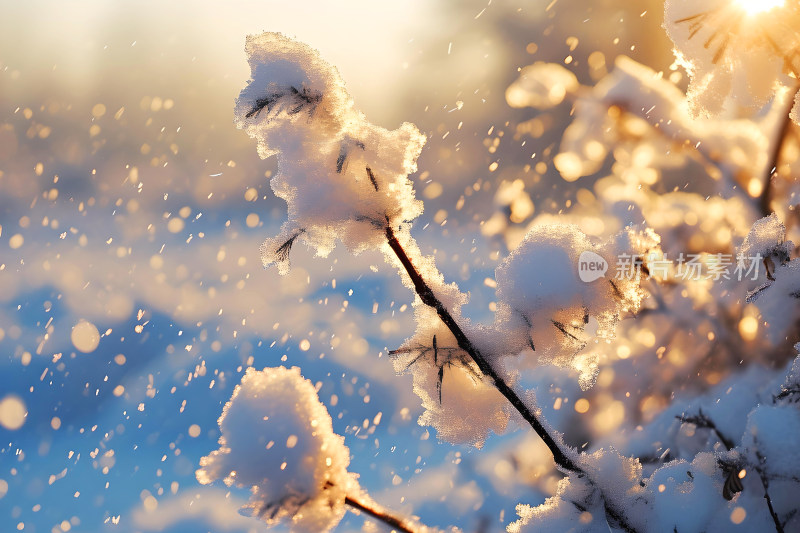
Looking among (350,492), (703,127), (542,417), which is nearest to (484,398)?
(542,417)

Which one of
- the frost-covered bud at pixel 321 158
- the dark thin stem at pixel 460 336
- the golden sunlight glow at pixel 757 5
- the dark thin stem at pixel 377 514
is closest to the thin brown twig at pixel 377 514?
the dark thin stem at pixel 377 514

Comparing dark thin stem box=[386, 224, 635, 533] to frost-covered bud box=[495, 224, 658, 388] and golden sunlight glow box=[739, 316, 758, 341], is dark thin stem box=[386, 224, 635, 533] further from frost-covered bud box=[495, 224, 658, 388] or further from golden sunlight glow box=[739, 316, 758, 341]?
golden sunlight glow box=[739, 316, 758, 341]

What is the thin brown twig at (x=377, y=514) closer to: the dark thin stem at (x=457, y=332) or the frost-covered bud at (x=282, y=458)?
the frost-covered bud at (x=282, y=458)

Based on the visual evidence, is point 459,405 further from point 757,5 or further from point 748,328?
point 748,328

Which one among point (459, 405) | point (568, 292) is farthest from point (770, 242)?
point (459, 405)

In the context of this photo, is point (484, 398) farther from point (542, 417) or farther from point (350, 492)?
point (350, 492)

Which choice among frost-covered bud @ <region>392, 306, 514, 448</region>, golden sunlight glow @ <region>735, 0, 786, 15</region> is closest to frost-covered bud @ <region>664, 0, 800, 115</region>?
golden sunlight glow @ <region>735, 0, 786, 15</region>
